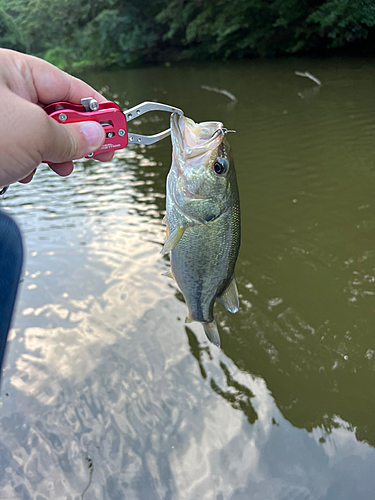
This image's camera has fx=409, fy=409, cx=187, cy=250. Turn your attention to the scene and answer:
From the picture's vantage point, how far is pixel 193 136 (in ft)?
6.44

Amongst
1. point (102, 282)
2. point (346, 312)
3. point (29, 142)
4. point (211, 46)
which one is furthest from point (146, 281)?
point (211, 46)

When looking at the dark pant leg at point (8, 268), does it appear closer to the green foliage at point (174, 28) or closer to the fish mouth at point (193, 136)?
the fish mouth at point (193, 136)

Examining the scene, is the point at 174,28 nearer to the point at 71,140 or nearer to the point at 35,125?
the point at 71,140

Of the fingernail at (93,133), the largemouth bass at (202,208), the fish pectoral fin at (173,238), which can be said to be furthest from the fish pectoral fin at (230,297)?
the fingernail at (93,133)

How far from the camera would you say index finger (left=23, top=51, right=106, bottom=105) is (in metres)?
2.09

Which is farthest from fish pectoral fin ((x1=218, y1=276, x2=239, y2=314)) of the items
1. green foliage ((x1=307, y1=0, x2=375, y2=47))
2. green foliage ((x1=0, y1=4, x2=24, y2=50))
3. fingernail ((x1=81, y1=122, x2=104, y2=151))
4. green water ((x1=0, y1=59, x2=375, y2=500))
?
green foliage ((x1=0, y1=4, x2=24, y2=50))

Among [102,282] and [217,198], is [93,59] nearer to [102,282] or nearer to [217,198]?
[102,282]

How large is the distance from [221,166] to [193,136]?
20 cm

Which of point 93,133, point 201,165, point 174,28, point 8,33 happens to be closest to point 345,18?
point 174,28

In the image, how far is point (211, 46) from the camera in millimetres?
25266

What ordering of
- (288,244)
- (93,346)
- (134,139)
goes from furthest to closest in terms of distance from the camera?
(288,244) < (93,346) < (134,139)

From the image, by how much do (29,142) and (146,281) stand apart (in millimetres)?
4005

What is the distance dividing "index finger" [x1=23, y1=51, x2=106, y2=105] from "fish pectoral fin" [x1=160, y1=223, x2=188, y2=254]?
0.84 metres

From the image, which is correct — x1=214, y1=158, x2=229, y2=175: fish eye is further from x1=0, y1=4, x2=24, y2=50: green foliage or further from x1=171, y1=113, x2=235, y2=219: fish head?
x1=0, y1=4, x2=24, y2=50: green foliage
